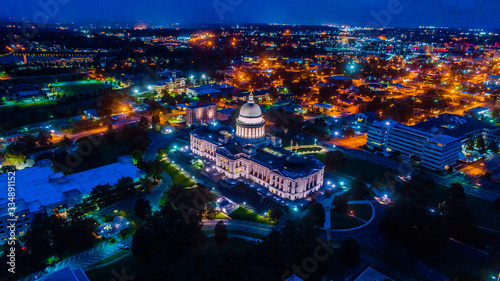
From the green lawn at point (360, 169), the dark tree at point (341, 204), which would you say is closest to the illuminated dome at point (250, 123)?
the green lawn at point (360, 169)

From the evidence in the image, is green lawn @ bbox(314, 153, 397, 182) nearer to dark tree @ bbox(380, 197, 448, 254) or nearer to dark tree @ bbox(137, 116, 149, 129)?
dark tree @ bbox(380, 197, 448, 254)

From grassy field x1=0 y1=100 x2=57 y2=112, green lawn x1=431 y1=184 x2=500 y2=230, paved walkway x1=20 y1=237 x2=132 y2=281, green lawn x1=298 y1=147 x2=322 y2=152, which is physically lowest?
paved walkway x1=20 y1=237 x2=132 y2=281

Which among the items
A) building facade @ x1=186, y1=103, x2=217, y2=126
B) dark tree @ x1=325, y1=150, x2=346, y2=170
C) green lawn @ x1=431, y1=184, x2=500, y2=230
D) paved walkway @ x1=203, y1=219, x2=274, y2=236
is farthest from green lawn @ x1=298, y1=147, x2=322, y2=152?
building facade @ x1=186, y1=103, x2=217, y2=126

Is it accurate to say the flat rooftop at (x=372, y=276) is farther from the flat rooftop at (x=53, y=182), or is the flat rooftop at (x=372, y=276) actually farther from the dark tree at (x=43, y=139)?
the dark tree at (x=43, y=139)

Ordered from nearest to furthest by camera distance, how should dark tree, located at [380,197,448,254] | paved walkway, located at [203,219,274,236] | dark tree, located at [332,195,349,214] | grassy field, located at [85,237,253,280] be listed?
grassy field, located at [85,237,253,280] < dark tree, located at [380,197,448,254] < paved walkway, located at [203,219,274,236] < dark tree, located at [332,195,349,214]

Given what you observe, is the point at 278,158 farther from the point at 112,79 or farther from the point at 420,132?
the point at 112,79

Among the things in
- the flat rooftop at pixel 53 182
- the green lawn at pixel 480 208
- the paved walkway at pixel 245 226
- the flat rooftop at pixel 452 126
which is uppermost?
the flat rooftop at pixel 452 126
